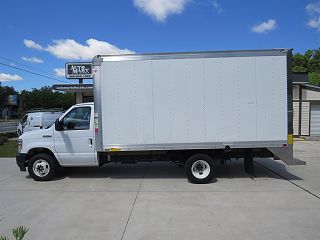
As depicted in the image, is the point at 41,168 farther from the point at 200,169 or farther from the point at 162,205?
the point at 200,169

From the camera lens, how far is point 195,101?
8.33 metres

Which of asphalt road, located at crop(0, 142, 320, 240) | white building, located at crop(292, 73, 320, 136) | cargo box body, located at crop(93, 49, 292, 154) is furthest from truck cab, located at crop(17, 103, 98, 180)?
white building, located at crop(292, 73, 320, 136)

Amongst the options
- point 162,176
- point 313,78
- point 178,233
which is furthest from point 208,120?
point 313,78

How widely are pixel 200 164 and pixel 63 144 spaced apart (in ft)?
11.8

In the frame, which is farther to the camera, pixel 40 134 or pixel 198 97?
pixel 40 134

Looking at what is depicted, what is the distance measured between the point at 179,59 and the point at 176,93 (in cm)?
83

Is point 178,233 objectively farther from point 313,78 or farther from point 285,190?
point 313,78

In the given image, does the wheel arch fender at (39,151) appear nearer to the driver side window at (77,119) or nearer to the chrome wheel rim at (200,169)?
the driver side window at (77,119)

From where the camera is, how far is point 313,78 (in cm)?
3953

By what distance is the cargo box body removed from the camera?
27.2ft

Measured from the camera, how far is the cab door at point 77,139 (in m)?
8.84

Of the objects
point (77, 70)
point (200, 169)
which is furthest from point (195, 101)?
point (77, 70)

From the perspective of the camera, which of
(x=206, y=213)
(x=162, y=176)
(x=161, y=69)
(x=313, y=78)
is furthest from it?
(x=313, y=78)

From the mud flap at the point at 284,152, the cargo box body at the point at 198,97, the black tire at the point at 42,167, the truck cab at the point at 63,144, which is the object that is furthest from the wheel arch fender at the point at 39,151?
the mud flap at the point at 284,152
